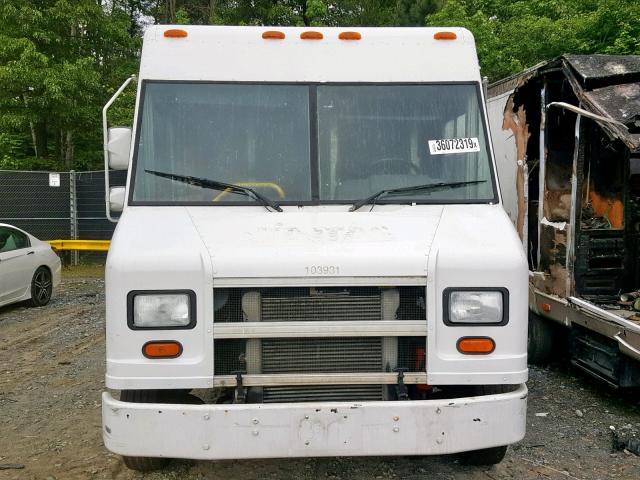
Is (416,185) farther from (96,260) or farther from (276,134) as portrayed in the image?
(96,260)

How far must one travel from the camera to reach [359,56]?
16.0 feet

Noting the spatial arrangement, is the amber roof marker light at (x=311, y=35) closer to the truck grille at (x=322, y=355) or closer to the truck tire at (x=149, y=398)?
the truck grille at (x=322, y=355)

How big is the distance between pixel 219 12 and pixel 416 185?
2113cm

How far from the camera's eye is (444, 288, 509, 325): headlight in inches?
146

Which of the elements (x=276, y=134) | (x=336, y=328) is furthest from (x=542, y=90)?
(x=336, y=328)

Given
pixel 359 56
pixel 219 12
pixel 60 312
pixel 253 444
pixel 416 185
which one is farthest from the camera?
pixel 219 12

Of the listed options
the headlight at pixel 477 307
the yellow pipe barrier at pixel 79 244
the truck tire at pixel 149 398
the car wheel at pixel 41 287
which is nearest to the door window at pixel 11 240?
the car wheel at pixel 41 287

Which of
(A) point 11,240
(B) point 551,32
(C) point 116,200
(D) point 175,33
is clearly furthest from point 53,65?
(C) point 116,200

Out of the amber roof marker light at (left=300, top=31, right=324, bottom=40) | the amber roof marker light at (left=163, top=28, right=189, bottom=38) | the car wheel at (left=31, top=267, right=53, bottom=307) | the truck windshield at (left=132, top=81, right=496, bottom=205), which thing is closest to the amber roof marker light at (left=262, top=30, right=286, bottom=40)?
the amber roof marker light at (left=300, top=31, right=324, bottom=40)

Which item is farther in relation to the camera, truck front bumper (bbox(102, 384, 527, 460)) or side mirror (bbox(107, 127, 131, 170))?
side mirror (bbox(107, 127, 131, 170))

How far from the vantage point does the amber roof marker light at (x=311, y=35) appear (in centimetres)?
489

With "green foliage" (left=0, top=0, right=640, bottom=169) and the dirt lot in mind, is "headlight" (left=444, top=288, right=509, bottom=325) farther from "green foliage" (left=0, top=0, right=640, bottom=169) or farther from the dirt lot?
"green foliage" (left=0, top=0, right=640, bottom=169)

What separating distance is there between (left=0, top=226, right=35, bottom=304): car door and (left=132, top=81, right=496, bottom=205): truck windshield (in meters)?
6.86

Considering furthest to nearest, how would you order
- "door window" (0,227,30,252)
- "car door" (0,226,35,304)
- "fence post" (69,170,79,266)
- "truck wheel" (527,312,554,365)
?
1. "fence post" (69,170,79,266)
2. "door window" (0,227,30,252)
3. "car door" (0,226,35,304)
4. "truck wheel" (527,312,554,365)
